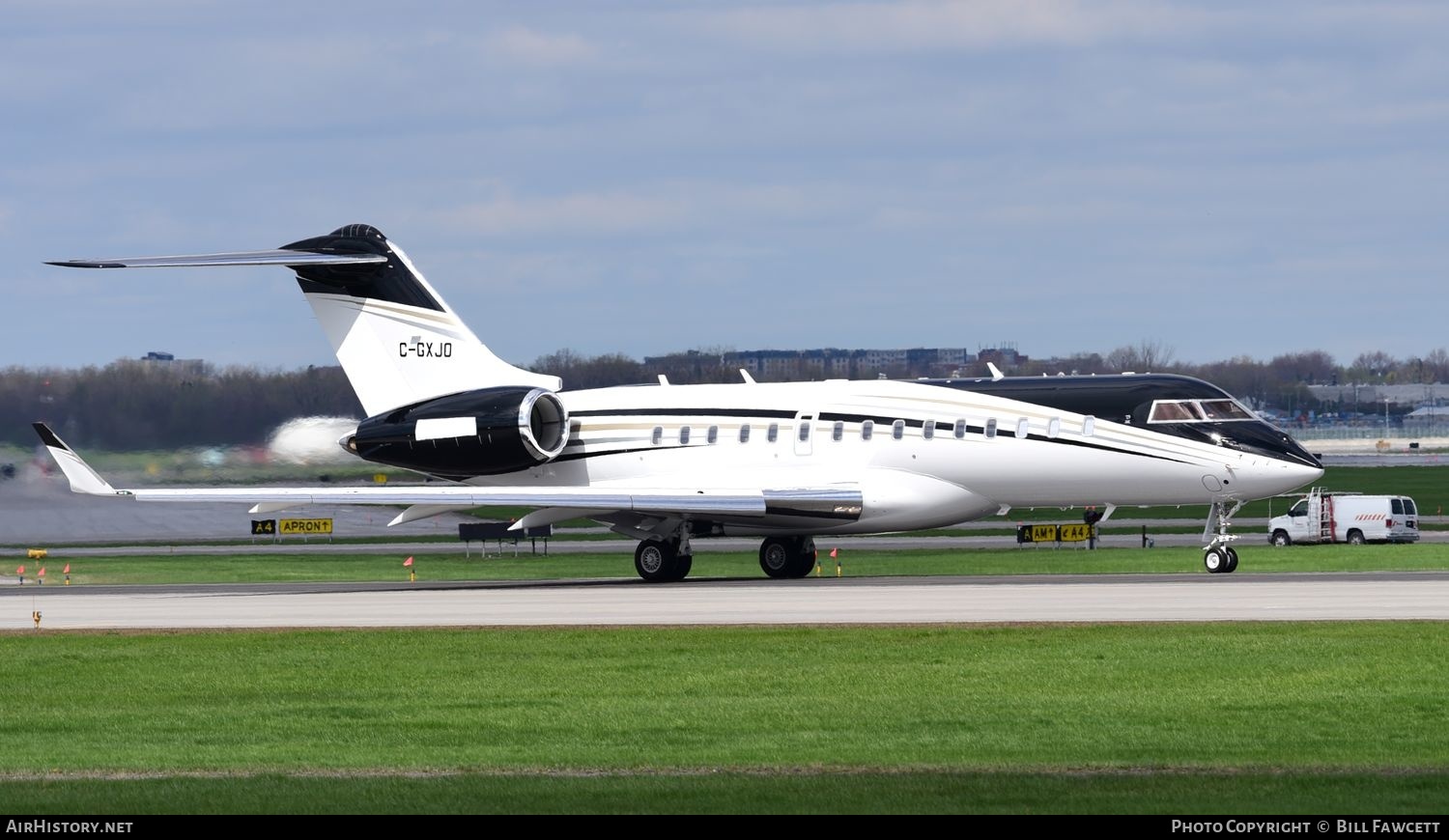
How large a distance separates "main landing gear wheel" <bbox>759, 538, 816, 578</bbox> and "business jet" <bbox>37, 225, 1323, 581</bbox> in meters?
0.04

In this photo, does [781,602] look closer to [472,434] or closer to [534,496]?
[534,496]

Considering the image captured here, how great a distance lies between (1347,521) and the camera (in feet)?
205

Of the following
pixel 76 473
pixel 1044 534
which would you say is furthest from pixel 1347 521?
pixel 76 473

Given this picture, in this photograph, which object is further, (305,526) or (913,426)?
(305,526)

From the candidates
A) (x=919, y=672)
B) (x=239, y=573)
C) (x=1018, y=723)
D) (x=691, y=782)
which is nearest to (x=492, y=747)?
(x=691, y=782)

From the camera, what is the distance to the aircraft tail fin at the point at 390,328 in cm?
4400

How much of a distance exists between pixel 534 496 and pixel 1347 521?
33.2 metres

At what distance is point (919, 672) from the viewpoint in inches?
852

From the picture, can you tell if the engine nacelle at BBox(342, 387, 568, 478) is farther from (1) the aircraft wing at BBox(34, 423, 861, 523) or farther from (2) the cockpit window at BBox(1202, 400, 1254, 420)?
(2) the cockpit window at BBox(1202, 400, 1254, 420)

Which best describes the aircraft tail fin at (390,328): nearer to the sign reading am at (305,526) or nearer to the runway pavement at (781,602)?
the runway pavement at (781,602)

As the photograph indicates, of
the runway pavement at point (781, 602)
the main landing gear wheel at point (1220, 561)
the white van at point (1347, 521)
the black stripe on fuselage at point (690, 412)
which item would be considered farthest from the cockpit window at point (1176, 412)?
the white van at point (1347, 521)
